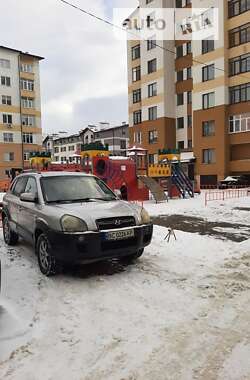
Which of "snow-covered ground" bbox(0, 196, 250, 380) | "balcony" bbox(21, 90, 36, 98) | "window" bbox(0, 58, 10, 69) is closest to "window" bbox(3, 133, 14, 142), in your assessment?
"balcony" bbox(21, 90, 36, 98)

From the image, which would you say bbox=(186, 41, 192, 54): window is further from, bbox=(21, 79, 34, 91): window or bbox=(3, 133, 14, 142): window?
bbox=(3, 133, 14, 142): window

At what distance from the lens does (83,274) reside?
5402mm

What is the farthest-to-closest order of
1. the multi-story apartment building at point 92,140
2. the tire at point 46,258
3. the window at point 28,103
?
the multi-story apartment building at point 92,140, the window at point 28,103, the tire at point 46,258

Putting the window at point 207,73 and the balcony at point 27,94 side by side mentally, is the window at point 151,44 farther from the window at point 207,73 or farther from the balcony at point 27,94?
the balcony at point 27,94

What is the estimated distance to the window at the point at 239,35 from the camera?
3250cm

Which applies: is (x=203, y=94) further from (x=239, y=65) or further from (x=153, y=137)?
(x=153, y=137)

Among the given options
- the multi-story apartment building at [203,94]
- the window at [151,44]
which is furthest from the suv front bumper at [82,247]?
the window at [151,44]

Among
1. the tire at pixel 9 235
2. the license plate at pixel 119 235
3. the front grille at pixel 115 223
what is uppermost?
the front grille at pixel 115 223

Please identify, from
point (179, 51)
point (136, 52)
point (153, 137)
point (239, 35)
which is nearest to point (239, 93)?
point (239, 35)

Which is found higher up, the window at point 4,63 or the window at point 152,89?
the window at point 4,63

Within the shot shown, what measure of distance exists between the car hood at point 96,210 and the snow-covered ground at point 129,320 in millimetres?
934

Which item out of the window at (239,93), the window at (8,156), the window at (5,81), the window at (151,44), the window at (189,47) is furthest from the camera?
the window at (8,156)

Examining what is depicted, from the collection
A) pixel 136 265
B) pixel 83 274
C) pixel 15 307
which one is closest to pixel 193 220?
pixel 136 265

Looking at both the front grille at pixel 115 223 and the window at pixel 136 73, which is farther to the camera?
the window at pixel 136 73
